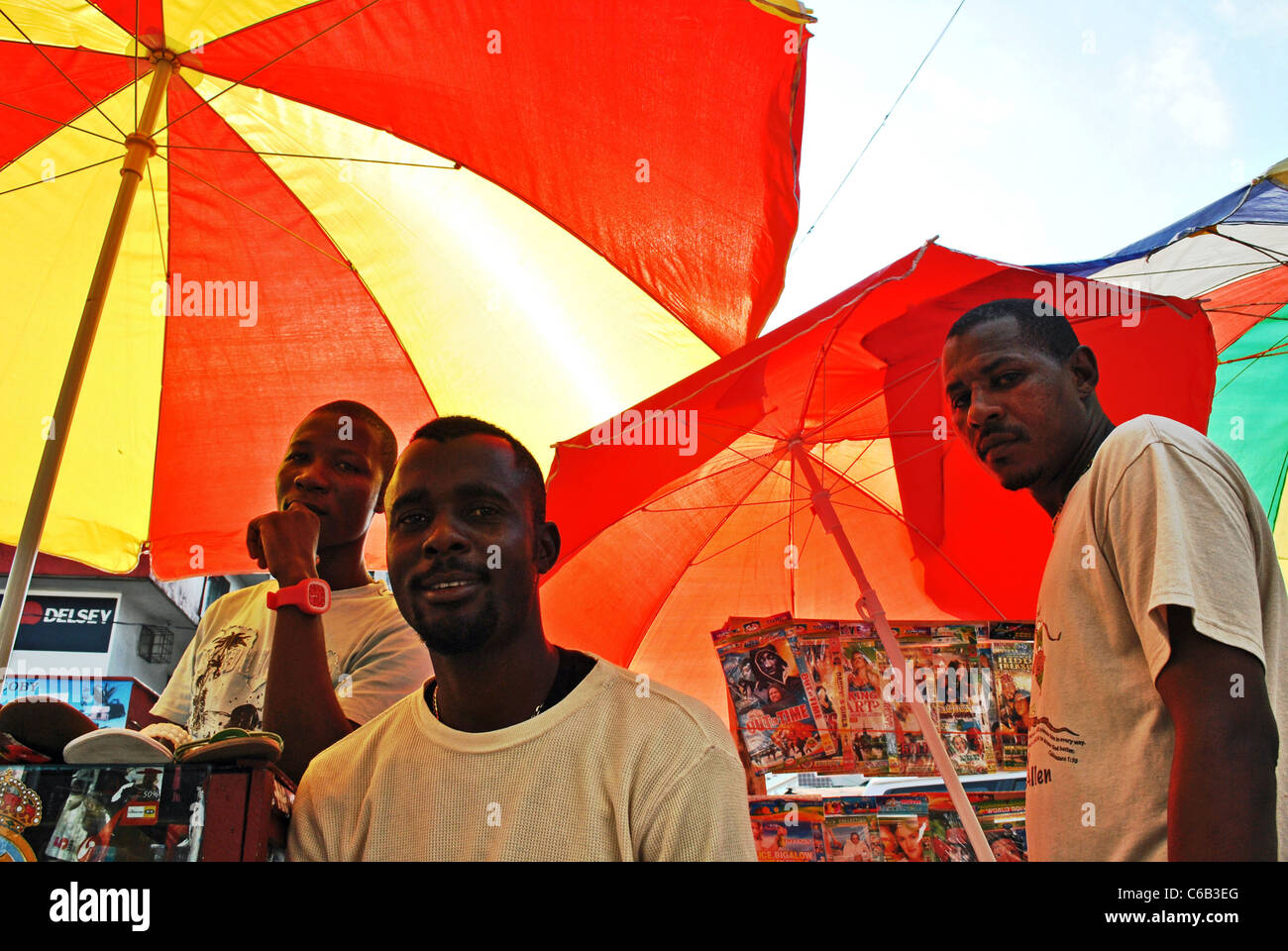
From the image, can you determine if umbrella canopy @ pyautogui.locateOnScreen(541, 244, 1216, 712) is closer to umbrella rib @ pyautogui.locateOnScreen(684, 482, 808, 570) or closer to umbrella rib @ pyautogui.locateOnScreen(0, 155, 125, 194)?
umbrella rib @ pyautogui.locateOnScreen(684, 482, 808, 570)

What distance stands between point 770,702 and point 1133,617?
85.0 inches

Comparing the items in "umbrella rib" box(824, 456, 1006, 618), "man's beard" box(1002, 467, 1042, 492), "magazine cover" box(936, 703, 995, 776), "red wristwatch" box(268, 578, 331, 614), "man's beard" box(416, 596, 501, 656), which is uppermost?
"umbrella rib" box(824, 456, 1006, 618)

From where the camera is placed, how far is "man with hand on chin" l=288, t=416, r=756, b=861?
1535mm

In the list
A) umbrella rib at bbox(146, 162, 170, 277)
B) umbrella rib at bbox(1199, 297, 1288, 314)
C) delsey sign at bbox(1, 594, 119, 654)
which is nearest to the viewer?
umbrella rib at bbox(146, 162, 170, 277)

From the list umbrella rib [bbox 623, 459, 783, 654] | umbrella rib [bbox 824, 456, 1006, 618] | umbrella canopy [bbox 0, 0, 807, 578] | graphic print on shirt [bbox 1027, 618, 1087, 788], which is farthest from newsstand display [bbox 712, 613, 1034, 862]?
graphic print on shirt [bbox 1027, 618, 1087, 788]

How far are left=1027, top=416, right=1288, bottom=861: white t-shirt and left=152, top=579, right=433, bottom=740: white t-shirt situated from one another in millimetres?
1460

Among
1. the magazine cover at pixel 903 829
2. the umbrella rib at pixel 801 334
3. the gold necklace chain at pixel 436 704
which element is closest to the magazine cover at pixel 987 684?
the magazine cover at pixel 903 829

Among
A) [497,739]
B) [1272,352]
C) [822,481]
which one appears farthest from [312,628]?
[1272,352]

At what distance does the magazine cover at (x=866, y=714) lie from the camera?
11.7ft

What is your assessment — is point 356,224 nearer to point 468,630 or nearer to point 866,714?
point 468,630

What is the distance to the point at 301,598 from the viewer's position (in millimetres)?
2145

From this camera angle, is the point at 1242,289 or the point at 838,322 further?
the point at 1242,289

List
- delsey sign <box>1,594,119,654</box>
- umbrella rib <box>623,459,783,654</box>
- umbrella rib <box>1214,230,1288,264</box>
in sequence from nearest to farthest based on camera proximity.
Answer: umbrella rib <box>1214,230,1288,264</box>
umbrella rib <box>623,459,783,654</box>
delsey sign <box>1,594,119,654</box>
